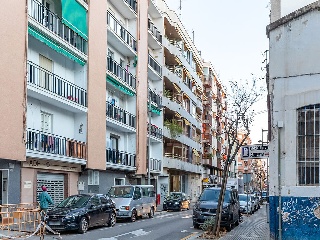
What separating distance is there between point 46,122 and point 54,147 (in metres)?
1.78

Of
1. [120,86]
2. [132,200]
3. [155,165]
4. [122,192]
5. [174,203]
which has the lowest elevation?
[174,203]

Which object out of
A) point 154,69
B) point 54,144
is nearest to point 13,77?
point 54,144

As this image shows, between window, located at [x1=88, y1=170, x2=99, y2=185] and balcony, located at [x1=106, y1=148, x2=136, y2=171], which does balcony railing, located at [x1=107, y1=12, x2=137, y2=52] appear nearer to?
balcony, located at [x1=106, y1=148, x2=136, y2=171]

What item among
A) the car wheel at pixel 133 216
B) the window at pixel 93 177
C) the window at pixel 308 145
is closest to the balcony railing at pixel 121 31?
the window at pixel 93 177

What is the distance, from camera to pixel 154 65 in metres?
47.6

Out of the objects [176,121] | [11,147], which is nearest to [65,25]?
[11,147]

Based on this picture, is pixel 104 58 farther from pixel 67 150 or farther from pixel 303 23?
pixel 303 23

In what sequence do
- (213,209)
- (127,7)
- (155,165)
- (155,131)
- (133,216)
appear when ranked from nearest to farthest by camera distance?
(213,209), (133,216), (127,7), (155,165), (155,131)

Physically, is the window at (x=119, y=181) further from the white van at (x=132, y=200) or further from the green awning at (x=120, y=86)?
the white van at (x=132, y=200)

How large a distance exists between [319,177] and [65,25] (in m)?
19.0

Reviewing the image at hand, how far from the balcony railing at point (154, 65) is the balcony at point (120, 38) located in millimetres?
4668

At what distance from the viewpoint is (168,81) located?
2106 inches

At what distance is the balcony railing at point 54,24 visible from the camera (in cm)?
2503

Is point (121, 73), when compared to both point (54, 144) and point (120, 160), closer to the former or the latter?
point (120, 160)
